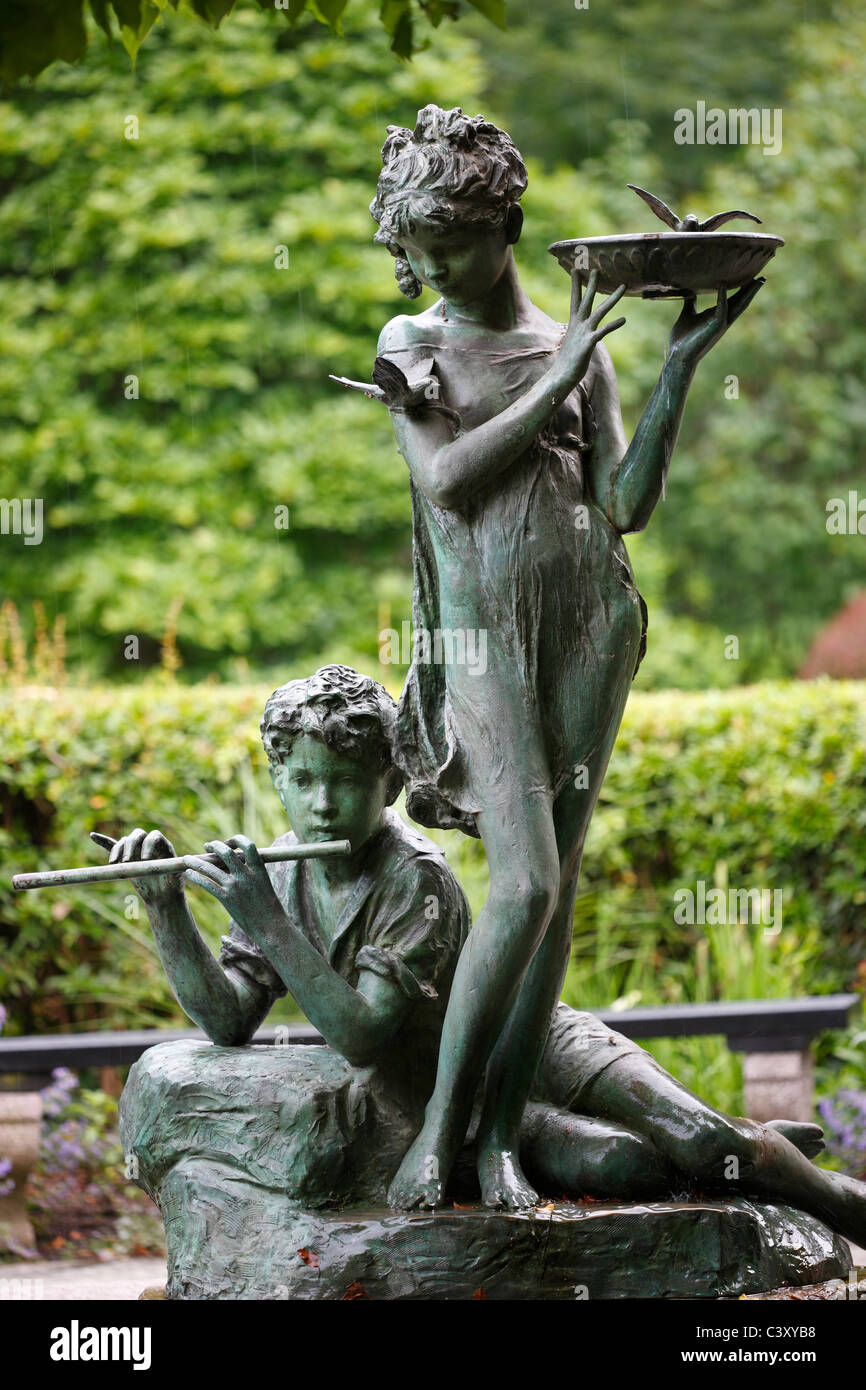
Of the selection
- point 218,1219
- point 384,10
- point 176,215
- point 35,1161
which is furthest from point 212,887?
point 176,215

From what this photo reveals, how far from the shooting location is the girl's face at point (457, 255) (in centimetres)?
383

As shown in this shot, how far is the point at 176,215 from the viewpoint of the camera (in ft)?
40.1

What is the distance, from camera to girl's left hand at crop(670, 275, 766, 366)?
3.82 meters

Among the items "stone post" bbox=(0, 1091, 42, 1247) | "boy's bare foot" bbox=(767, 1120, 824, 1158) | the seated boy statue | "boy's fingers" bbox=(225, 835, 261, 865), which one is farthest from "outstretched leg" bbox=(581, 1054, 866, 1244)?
"stone post" bbox=(0, 1091, 42, 1247)

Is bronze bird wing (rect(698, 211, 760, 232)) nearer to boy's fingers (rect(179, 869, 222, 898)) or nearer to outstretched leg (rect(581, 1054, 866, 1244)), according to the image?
boy's fingers (rect(179, 869, 222, 898))

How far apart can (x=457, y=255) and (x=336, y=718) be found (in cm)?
104

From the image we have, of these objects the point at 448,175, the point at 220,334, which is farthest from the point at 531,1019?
the point at 220,334

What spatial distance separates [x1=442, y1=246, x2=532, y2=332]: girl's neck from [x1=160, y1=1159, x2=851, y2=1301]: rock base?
1.94 meters

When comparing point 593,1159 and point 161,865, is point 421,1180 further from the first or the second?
point 161,865

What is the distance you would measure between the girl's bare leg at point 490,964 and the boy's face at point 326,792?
0.32 m

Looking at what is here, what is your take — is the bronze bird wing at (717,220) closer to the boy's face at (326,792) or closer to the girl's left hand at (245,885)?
the boy's face at (326,792)

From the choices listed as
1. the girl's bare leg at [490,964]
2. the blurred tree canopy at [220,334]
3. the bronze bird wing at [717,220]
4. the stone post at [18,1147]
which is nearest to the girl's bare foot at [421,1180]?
the girl's bare leg at [490,964]

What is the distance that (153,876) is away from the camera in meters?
4.01
